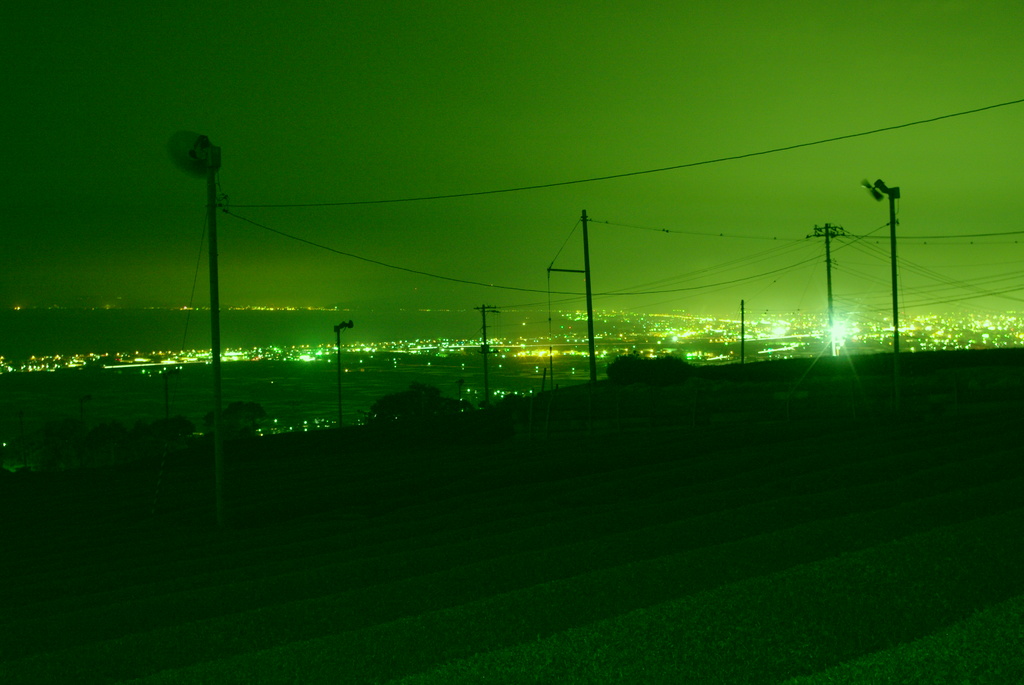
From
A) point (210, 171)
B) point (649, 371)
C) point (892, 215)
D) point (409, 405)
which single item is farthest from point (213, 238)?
point (409, 405)

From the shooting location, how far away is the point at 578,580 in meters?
6.56

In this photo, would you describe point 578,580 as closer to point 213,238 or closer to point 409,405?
point 213,238

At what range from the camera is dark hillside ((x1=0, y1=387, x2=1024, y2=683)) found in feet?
16.7

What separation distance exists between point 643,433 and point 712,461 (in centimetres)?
707

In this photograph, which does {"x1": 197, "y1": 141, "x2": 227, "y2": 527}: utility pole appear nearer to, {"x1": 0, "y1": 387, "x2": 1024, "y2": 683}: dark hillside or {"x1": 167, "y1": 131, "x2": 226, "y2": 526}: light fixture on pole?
{"x1": 167, "y1": 131, "x2": 226, "y2": 526}: light fixture on pole

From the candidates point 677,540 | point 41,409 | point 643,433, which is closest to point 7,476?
point 643,433

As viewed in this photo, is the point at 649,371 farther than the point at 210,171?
Yes

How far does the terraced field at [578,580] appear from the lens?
4992 mm

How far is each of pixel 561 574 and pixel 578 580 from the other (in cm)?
74

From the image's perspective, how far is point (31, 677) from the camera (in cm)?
562

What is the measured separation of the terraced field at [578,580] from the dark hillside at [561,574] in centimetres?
3

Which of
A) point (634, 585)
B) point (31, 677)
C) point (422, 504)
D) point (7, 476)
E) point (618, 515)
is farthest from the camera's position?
point (7, 476)

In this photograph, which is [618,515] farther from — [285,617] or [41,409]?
[41,409]

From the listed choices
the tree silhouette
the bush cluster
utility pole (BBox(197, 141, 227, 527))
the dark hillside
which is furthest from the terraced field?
the tree silhouette
